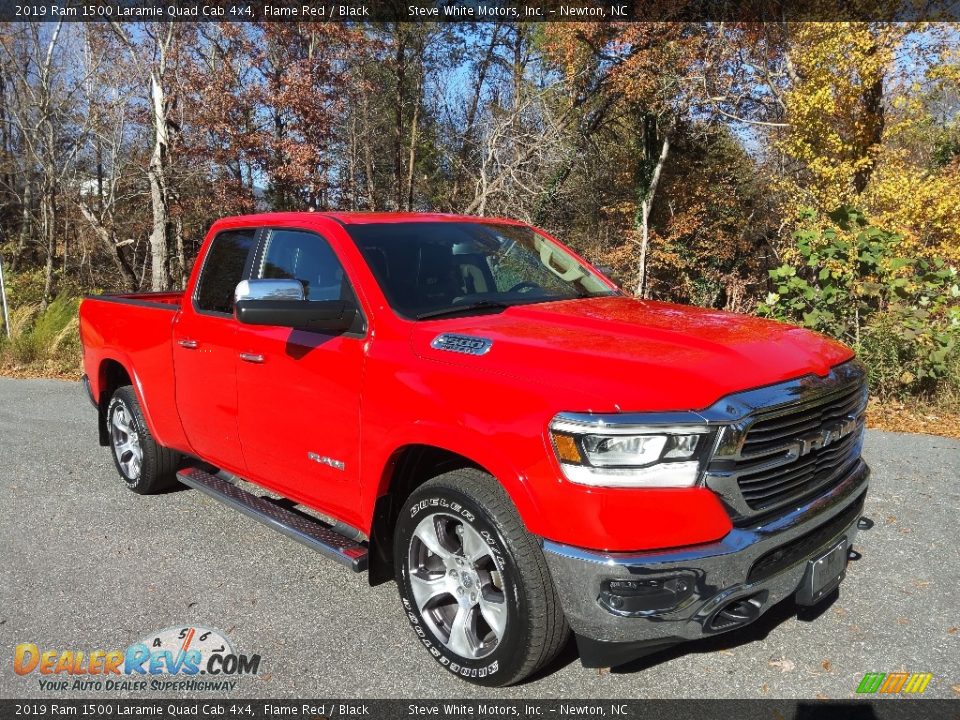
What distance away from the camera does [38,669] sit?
3102 millimetres

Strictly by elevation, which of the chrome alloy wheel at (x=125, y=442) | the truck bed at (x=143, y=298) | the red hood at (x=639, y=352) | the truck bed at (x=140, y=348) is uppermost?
Result: the red hood at (x=639, y=352)

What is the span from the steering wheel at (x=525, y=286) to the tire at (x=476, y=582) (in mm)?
1298

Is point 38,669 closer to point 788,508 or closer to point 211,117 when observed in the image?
point 788,508

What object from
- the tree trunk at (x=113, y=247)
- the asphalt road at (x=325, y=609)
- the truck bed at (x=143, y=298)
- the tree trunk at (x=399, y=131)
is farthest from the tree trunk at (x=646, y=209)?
the truck bed at (x=143, y=298)

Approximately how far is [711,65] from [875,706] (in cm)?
1793

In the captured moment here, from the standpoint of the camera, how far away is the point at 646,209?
2081cm

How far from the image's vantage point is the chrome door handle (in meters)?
3.76

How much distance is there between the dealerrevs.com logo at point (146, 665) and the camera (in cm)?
302

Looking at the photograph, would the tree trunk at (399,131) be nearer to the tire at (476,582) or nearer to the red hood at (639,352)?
the red hood at (639,352)

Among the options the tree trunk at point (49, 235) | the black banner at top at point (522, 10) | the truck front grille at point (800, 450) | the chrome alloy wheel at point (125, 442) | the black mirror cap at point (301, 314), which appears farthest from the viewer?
the tree trunk at point (49, 235)

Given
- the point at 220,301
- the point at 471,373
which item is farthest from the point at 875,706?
the point at 220,301

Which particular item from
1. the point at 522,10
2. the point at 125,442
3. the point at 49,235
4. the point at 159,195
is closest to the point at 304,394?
the point at 125,442

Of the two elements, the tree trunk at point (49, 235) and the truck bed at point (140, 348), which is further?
the tree trunk at point (49, 235)

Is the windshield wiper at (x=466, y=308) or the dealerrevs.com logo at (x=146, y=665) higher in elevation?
the windshield wiper at (x=466, y=308)
